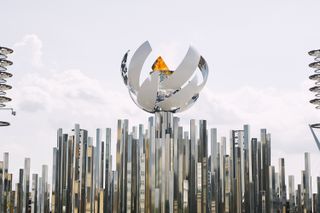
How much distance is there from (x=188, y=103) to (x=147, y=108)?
151cm

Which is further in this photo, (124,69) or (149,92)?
(124,69)

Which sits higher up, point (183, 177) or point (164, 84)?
point (164, 84)

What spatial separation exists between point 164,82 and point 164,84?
93 mm

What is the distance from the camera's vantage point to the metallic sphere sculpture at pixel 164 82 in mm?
28328

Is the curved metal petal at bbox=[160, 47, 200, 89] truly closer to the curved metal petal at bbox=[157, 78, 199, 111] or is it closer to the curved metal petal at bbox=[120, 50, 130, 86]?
the curved metal petal at bbox=[157, 78, 199, 111]

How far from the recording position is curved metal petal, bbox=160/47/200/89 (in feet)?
93.5

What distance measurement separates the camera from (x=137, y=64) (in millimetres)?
28359

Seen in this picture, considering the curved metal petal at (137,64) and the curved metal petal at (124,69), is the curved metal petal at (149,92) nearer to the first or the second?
the curved metal petal at (137,64)

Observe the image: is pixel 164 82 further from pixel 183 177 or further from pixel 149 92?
pixel 183 177

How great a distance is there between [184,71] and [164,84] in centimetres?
89

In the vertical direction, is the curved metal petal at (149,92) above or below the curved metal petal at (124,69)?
below

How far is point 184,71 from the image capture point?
28641mm

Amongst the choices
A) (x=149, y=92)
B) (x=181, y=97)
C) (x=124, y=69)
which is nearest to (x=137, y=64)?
(x=124, y=69)

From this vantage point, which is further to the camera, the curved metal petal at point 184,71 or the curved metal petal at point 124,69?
the curved metal petal at point 124,69
